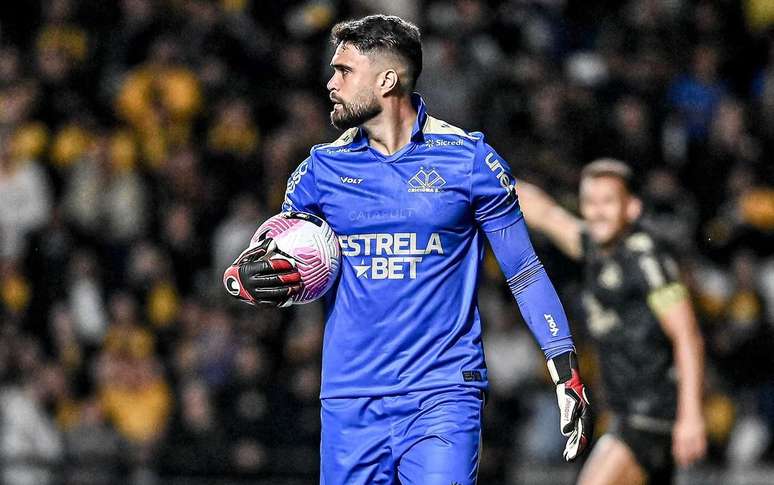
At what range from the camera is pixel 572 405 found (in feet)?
17.6

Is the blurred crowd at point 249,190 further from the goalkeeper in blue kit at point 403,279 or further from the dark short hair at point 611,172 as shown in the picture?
the goalkeeper in blue kit at point 403,279

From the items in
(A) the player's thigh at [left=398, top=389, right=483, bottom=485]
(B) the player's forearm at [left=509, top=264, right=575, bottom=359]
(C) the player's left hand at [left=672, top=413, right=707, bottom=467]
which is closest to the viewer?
(A) the player's thigh at [left=398, top=389, right=483, bottom=485]

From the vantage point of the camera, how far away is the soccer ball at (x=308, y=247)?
539 cm

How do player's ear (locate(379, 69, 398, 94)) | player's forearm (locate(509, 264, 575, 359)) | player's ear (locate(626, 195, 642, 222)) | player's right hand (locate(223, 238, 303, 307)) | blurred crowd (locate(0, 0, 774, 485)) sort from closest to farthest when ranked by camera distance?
player's right hand (locate(223, 238, 303, 307))
player's forearm (locate(509, 264, 575, 359))
player's ear (locate(379, 69, 398, 94))
player's ear (locate(626, 195, 642, 222))
blurred crowd (locate(0, 0, 774, 485))

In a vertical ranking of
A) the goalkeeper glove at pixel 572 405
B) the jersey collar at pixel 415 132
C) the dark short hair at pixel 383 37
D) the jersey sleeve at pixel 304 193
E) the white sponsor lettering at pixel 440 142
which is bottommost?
the goalkeeper glove at pixel 572 405

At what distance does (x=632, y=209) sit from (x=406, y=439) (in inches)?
139

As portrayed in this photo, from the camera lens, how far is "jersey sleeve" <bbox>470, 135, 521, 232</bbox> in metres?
5.47

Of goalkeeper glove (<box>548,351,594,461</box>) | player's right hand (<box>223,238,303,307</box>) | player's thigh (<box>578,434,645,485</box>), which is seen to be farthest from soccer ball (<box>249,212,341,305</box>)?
player's thigh (<box>578,434,645,485</box>)

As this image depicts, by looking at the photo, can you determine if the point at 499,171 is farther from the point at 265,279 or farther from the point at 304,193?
the point at 265,279

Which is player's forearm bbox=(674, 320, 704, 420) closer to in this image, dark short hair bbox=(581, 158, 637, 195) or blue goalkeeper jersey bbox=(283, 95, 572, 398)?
dark short hair bbox=(581, 158, 637, 195)

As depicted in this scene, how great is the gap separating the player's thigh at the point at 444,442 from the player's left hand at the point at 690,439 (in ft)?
8.52

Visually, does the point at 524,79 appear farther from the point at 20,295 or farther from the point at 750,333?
the point at 20,295

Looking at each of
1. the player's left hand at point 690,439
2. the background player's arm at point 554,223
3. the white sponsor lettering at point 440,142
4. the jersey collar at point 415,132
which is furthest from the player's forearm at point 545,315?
the background player's arm at point 554,223

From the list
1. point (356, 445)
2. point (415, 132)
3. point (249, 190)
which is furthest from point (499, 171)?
point (249, 190)
